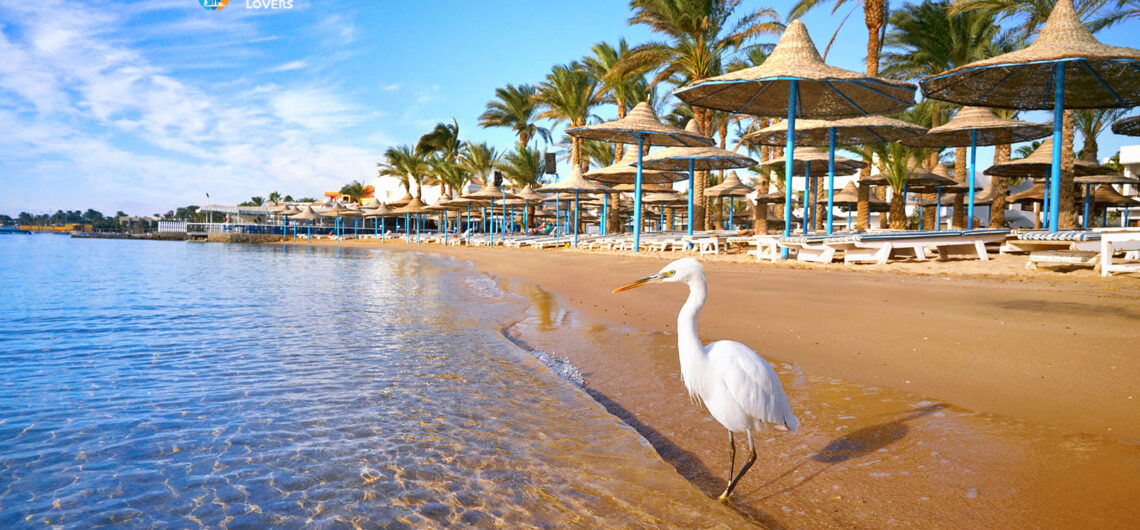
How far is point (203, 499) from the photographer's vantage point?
272 cm

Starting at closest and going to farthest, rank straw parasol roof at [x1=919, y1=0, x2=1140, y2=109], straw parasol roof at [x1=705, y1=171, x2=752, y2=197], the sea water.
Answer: the sea water < straw parasol roof at [x1=919, y1=0, x2=1140, y2=109] < straw parasol roof at [x1=705, y1=171, x2=752, y2=197]

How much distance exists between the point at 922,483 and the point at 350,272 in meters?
17.0

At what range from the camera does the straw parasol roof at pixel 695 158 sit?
61.0 ft

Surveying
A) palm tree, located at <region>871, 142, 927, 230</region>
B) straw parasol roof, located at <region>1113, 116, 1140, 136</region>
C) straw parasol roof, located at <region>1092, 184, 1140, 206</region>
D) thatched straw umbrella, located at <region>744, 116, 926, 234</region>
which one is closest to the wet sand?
thatched straw umbrella, located at <region>744, 116, 926, 234</region>

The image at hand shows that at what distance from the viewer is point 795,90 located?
477 inches

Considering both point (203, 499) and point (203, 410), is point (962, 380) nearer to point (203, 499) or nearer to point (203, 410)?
point (203, 499)

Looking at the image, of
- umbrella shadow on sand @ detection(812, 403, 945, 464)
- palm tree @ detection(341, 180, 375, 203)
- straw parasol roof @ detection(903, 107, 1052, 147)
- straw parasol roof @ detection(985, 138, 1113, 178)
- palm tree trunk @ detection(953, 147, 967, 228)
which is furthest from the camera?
palm tree @ detection(341, 180, 375, 203)

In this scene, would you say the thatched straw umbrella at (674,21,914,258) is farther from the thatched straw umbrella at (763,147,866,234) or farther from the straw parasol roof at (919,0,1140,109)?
the thatched straw umbrella at (763,147,866,234)

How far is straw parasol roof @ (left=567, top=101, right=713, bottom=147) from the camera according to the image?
709 inches

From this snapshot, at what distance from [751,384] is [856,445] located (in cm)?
88

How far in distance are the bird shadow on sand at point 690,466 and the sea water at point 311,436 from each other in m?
0.12

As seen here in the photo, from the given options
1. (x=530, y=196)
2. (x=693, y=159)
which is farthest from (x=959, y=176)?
(x=530, y=196)

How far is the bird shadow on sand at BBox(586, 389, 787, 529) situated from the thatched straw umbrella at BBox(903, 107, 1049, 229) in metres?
16.9

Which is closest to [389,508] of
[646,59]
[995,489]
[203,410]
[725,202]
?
[203,410]
